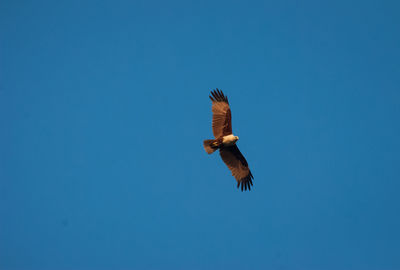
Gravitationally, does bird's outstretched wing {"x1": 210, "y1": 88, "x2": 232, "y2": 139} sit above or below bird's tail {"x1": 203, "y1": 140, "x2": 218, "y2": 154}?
above

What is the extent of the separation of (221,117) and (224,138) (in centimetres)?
95

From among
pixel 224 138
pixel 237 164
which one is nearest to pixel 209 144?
pixel 224 138

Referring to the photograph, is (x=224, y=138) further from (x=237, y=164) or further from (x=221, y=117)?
(x=237, y=164)

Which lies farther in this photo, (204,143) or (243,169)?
(243,169)

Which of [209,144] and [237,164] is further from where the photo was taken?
[237,164]

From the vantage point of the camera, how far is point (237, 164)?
1905 centimetres

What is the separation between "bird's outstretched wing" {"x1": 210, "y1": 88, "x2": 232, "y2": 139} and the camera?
17.7 meters

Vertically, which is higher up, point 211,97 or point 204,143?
point 211,97

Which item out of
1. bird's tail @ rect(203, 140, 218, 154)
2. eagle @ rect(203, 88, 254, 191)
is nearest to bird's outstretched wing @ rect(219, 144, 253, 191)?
eagle @ rect(203, 88, 254, 191)

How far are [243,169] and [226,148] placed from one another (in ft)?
5.54

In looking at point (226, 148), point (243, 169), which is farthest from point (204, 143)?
point (243, 169)

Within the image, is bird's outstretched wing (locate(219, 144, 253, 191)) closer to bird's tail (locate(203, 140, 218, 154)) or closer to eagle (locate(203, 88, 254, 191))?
eagle (locate(203, 88, 254, 191))

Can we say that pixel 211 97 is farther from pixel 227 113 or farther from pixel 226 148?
pixel 226 148

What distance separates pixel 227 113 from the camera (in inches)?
698
